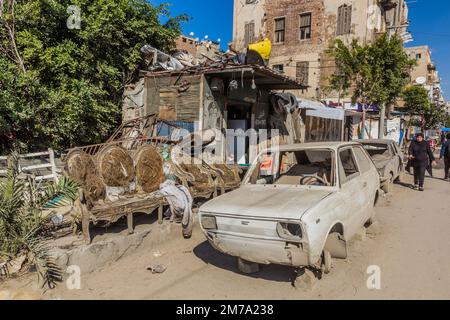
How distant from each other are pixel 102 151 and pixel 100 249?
1989mm

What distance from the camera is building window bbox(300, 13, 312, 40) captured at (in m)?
24.8

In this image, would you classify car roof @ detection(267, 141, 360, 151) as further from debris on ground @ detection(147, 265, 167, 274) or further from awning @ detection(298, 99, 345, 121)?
awning @ detection(298, 99, 345, 121)

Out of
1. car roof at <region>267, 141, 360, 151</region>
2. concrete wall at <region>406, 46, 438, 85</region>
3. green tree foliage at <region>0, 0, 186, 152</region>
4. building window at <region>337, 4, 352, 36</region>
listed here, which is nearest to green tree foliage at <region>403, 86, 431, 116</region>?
building window at <region>337, 4, 352, 36</region>

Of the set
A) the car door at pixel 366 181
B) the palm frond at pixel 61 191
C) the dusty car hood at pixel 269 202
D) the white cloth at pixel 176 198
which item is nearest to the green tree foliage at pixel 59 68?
the palm frond at pixel 61 191

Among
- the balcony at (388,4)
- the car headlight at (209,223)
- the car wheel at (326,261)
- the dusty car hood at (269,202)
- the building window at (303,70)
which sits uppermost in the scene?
the balcony at (388,4)

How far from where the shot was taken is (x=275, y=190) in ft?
15.2

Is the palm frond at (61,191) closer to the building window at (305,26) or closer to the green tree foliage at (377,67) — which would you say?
the green tree foliage at (377,67)

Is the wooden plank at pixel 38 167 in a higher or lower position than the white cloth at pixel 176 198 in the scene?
higher

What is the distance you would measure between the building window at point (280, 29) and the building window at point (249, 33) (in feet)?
6.51

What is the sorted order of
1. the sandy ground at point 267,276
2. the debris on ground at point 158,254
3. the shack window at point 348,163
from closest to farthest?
the sandy ground at point 267,276, the shack window at point 348,163, the debris on ground at point 158,254

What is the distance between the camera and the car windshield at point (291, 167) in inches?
201

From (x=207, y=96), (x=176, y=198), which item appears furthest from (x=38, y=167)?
(x=207, y=96)

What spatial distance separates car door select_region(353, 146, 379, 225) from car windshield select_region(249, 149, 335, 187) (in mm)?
601

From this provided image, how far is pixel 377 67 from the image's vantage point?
14883 mm
